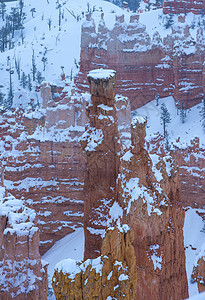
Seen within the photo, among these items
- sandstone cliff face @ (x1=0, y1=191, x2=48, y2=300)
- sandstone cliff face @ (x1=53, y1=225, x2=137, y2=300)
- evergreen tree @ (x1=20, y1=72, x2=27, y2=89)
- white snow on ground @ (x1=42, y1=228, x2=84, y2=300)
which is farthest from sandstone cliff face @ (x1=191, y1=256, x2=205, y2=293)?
evergreen tree @ (x1=20, y1=72, x2=27, y2=89)

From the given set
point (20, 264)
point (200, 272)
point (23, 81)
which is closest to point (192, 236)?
point (200, 272)

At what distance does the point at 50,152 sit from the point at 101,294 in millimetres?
17115

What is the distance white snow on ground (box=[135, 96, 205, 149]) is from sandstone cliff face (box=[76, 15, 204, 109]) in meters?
0.97

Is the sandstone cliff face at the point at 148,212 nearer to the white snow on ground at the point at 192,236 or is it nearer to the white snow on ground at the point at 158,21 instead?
the white snow on ground at the point at 192,236

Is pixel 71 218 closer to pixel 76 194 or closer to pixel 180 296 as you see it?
pixel 76 194

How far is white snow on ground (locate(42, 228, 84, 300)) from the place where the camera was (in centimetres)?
2324

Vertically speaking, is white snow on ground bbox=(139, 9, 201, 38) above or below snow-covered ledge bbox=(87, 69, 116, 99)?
above

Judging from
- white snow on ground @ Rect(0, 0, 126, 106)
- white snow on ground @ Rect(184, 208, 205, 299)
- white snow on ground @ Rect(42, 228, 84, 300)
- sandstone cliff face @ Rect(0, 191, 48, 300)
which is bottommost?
white snow on ground @ Rect(42, 228, 84, 300)

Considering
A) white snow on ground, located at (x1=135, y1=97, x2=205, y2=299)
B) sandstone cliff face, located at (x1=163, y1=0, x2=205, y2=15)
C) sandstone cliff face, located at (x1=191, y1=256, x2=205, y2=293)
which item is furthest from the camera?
sandstone cliff face, located at (x1=163, y1=0, x2=205, y2=15)

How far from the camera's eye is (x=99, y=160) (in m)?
17.0

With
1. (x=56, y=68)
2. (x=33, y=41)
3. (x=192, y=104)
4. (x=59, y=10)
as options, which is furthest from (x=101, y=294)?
(x=59, y=10)

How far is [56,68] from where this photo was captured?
64625 mm

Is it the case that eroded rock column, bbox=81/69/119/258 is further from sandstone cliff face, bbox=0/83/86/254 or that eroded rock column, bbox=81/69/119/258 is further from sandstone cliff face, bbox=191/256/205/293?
sandstone cliff face, bbox=0/83/86/254

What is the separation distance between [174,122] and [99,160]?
22946 mm
